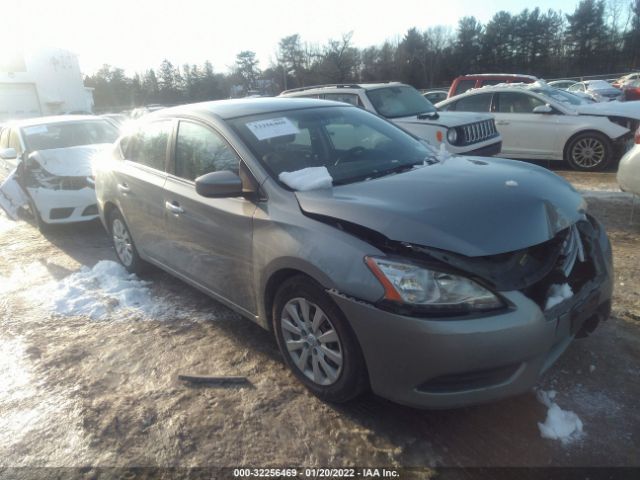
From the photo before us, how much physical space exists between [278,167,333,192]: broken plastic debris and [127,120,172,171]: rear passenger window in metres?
1.50

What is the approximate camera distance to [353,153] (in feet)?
11.6

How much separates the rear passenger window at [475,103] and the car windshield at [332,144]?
6.31 metres

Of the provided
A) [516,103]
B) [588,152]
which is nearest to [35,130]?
[516,103]

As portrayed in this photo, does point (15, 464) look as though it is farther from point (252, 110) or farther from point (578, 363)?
point (578, 363)

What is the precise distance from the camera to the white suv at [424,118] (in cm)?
726

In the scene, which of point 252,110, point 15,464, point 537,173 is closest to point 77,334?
point 15,464

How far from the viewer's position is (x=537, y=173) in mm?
3201

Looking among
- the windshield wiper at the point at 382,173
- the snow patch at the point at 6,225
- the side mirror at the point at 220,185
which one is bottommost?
the snow patch at the point at 6,225

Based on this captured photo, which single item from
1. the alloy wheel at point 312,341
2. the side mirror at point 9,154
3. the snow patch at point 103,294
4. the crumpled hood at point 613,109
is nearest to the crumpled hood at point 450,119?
the crumpled hood at point 613,109

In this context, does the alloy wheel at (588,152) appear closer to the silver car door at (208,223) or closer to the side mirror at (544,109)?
the side mirror at (544,109)

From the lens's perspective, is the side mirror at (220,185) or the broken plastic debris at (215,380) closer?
the side mirror at (220,185)

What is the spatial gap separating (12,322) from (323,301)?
125 inches

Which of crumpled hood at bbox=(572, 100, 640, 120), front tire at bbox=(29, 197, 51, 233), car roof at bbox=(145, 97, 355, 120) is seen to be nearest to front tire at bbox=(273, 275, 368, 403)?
car roof at bbox=(145, 97, 355, 120)

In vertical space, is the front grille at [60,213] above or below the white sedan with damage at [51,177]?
below
